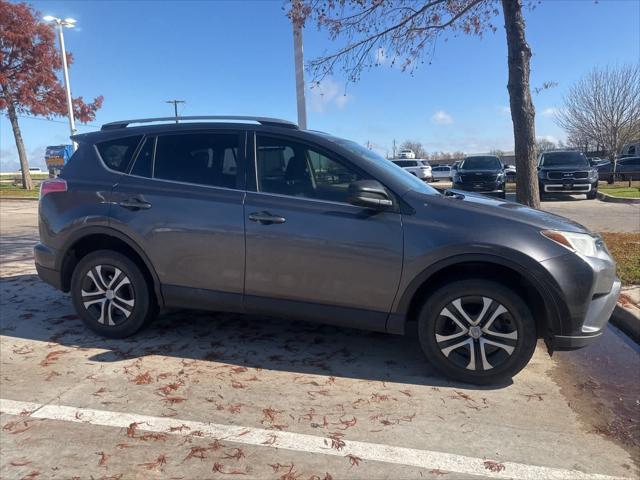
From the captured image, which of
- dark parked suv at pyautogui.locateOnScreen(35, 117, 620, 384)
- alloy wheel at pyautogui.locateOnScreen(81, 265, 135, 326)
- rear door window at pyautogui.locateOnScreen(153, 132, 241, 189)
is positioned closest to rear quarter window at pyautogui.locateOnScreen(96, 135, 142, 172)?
dark parked suv at pyautogui.locateOnScreen(35, 117, 620, 384)

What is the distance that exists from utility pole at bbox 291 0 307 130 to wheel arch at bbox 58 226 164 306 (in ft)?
12.5

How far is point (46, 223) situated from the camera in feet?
14.6

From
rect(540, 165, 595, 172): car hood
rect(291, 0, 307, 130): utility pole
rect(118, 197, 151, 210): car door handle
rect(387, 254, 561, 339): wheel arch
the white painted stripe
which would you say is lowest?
the white painted stripe

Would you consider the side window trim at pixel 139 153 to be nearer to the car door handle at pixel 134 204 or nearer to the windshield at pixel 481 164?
the car door handle at pixel 134 204

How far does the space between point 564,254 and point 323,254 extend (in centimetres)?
164

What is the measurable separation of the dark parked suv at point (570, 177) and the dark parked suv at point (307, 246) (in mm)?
15721

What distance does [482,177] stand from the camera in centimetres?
1789

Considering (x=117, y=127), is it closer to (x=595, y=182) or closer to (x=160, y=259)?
(x=160, y=259)

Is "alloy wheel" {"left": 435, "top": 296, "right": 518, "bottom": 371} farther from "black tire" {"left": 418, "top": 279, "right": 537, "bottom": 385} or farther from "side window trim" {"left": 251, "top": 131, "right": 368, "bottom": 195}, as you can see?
"side window trim" {"left": 251, "top": 131, "right": 368, "bottom": 195}

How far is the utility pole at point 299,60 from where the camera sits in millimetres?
7344

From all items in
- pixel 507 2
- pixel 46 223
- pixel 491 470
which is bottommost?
pixel 491 470

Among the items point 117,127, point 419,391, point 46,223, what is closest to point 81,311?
point 46,223

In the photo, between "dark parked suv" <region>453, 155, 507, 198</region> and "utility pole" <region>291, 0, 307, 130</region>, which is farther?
"dark parked suv" <region>453, 155, 507, 198</region>

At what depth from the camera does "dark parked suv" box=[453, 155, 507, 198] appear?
57.9ft
